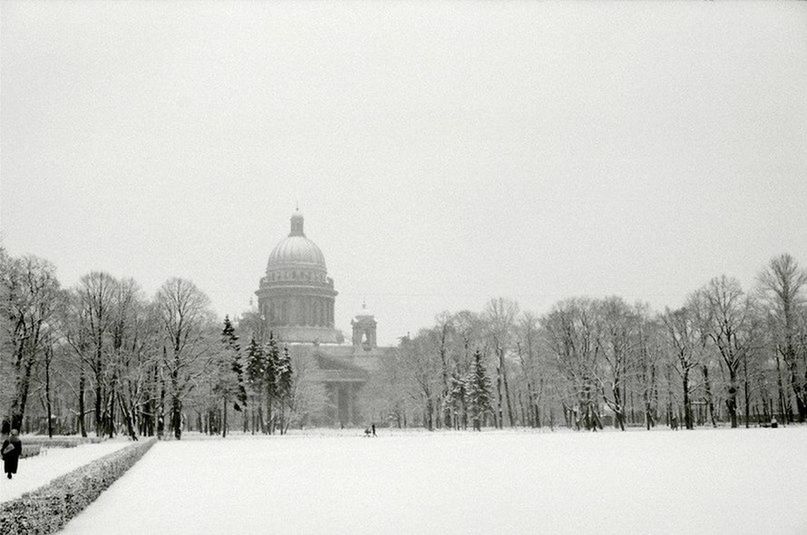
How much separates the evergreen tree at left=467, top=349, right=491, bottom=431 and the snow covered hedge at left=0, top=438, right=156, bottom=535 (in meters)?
40.7

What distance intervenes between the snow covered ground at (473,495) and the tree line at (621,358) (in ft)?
30.6

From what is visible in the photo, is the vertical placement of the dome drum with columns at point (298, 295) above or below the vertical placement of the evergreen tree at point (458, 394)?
above

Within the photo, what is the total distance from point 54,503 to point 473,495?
668cm

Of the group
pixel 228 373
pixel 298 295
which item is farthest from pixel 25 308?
pixel 298 295

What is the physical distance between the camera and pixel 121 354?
39.4 meters

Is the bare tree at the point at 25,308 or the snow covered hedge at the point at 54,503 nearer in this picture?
the snow covered hedge at the point at 54,503

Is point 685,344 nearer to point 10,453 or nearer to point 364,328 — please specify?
point 10,453

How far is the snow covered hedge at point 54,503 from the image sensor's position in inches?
405

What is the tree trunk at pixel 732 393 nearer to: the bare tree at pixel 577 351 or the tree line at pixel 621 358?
the tree line at pixel 621 358

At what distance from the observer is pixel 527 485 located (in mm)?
15672

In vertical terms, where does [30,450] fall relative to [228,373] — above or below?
below

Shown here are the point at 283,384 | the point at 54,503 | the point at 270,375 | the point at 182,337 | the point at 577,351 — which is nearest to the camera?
the point at 54,503

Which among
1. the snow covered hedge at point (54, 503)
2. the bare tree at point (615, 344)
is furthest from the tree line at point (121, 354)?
the bare tree at point (615, 344)

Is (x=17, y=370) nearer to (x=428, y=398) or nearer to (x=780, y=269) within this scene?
(x=780, y=269)
